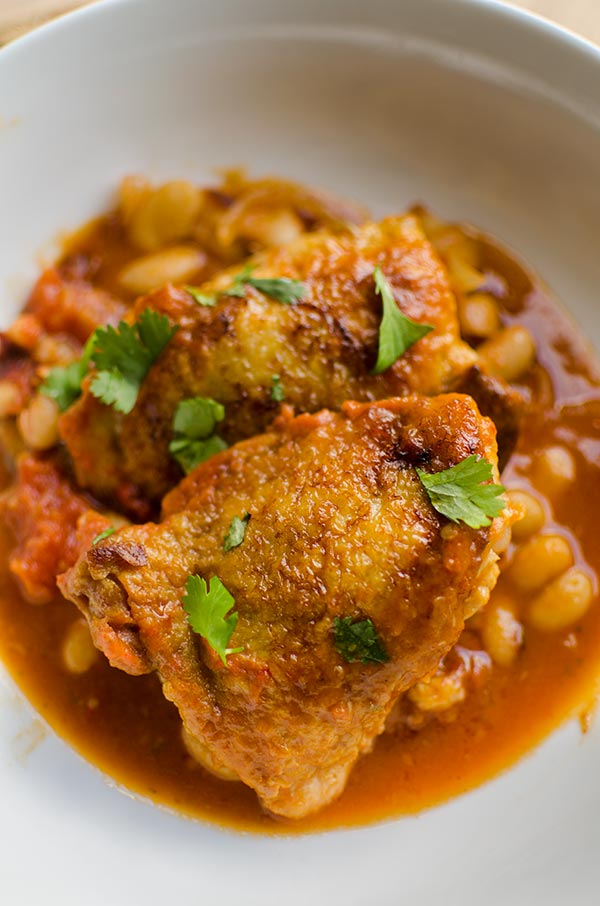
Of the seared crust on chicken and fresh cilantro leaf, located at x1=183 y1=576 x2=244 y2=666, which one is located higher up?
the seared crust on chicken

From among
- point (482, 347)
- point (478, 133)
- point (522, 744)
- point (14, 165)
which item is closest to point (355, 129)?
point (478, 133)

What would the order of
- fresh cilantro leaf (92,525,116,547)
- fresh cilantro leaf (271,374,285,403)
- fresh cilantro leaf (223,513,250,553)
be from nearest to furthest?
fresh cilantro leaf (223,513,250,553) < fresh cilantro leaf (92,525,116,547) < fresh cilantro leaf (271,374,285,403)

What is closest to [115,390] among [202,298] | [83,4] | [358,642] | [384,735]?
[202,298]

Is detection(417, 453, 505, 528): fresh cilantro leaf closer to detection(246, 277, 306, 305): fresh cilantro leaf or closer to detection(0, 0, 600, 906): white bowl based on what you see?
detection(246, 277, 306, 305): fresh cilantro leaf

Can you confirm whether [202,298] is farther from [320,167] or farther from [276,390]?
[320,167]

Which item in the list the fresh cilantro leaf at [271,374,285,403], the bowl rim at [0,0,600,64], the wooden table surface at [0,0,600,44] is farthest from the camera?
the wooden table surface at [0,0,600,44]

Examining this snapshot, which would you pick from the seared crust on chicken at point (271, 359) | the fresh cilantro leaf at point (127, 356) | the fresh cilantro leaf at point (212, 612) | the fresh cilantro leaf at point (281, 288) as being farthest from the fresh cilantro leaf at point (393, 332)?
the fresh cilantro leaf at point (212, 612)

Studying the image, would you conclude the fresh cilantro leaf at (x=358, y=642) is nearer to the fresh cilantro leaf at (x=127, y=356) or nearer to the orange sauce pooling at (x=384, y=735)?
the orange sauce pooling at (x=384, y=735)

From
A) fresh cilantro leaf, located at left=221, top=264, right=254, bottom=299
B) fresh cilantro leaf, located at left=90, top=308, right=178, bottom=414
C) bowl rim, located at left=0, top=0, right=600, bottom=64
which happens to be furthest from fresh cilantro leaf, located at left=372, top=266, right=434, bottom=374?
bowl rim, located at left=0, top=0, right=600, bottom=64
